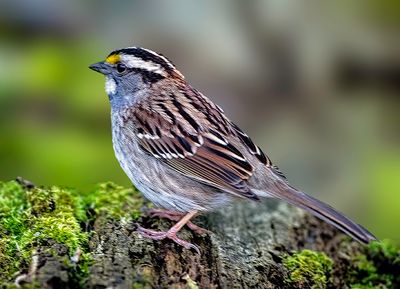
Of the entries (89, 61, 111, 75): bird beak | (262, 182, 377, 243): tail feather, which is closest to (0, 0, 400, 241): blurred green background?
(89, 61, 111, 75): bird beak

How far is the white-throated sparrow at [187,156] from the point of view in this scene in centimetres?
457

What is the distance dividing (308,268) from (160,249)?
2.68 ft

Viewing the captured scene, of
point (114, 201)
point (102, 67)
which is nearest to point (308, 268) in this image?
point (114, 201)

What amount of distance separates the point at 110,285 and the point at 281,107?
5887 millimetres

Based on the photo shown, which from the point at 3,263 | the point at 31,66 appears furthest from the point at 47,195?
the point at 31,66

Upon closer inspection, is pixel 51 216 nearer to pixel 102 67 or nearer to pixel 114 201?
pixel 114 201

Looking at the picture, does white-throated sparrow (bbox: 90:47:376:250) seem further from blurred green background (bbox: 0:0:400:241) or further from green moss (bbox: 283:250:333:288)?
blurred green background (bbox: 0:0:400:241)

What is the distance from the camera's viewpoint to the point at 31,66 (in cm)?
846

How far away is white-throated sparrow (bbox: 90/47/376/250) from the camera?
180 inches

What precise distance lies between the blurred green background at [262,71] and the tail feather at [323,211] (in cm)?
328

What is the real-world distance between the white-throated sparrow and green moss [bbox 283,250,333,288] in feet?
0.72

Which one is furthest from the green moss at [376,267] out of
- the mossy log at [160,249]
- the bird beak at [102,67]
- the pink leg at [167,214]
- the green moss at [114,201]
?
the bird beak at [102,67]

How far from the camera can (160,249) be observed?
12.9 ft

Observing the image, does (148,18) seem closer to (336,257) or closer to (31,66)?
(31,66)
